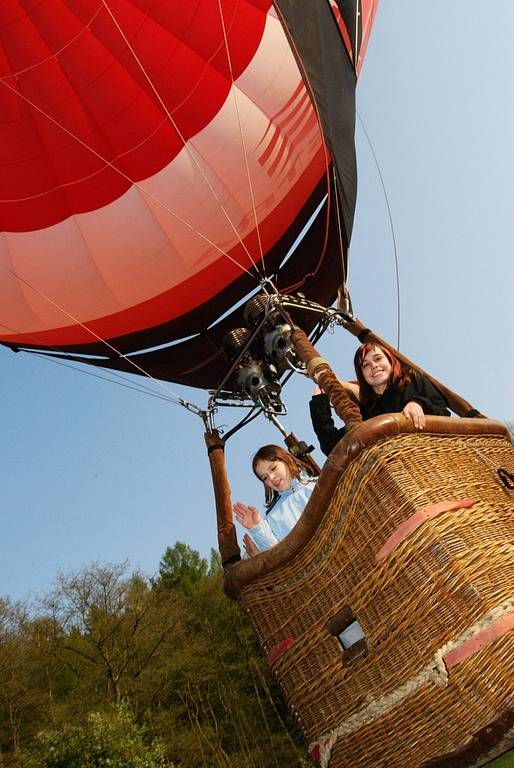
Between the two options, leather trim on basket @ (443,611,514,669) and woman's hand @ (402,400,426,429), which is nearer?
leather trim on basket @ (443,611,514,669)

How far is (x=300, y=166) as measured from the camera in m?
4.10

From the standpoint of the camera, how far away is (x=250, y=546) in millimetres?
2094

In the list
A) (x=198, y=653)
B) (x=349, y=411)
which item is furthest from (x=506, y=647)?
(x=198, y=653)

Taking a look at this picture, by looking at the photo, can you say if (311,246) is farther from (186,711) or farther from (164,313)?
(186,711)

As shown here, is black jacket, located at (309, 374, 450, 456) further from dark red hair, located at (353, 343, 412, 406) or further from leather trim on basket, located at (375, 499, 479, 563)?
leather trim on basket, located at (375, 499, 479, 563)

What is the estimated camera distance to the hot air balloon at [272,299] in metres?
1.31

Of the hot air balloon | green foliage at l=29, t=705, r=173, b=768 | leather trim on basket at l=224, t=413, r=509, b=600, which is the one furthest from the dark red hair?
green foliage at l=29, t=705, r=173, b=768

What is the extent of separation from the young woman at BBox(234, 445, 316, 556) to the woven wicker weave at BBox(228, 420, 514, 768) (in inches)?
19.7

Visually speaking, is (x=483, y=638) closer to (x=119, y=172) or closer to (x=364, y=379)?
(x=364, y=379)

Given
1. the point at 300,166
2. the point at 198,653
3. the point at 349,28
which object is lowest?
the point at 349,28

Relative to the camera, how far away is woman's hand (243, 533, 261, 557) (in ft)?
6.84

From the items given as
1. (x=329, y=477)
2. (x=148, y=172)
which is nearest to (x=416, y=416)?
(x=329, y=477)

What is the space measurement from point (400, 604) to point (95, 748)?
11.2 m

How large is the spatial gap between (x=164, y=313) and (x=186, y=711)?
52.2ft
